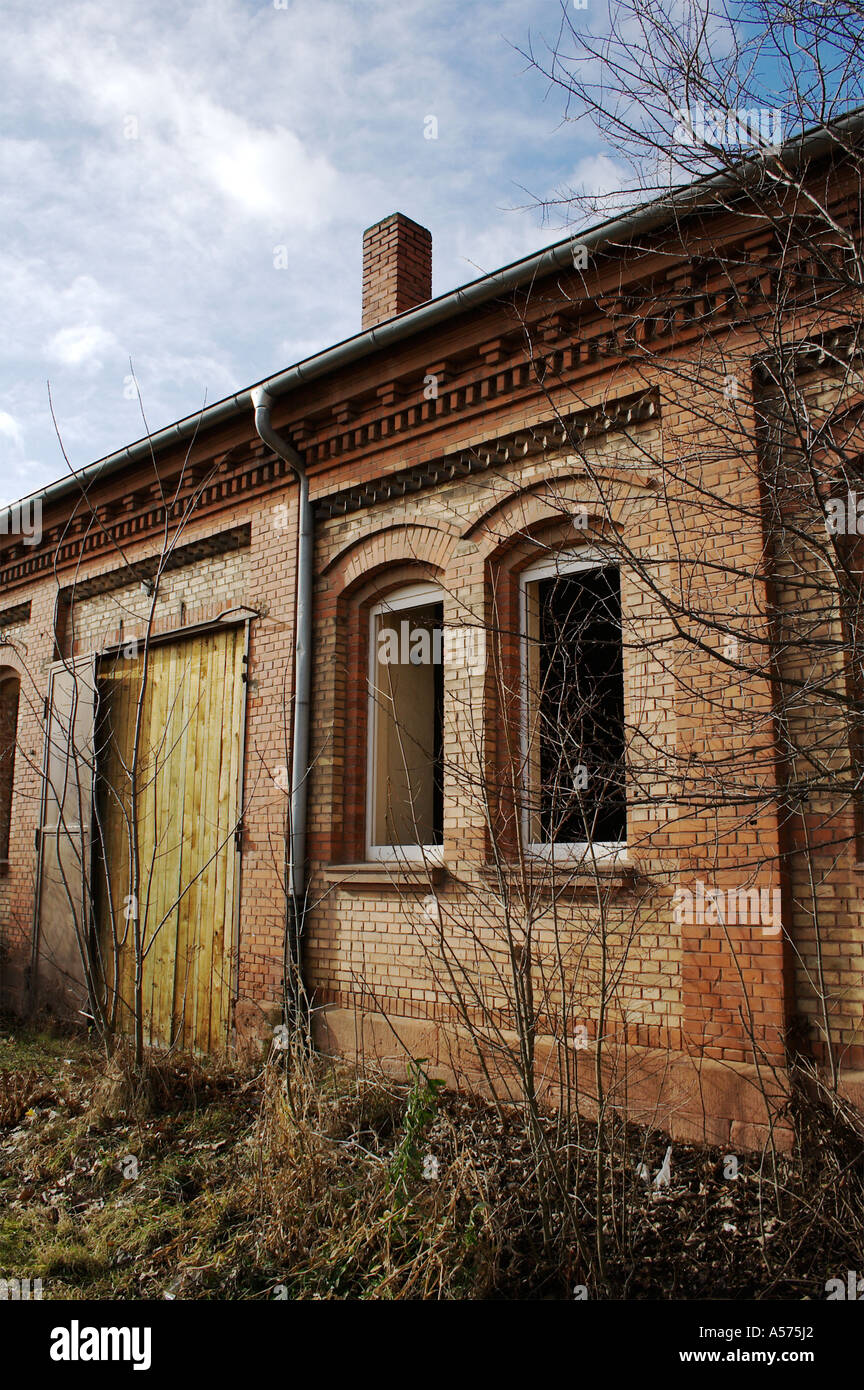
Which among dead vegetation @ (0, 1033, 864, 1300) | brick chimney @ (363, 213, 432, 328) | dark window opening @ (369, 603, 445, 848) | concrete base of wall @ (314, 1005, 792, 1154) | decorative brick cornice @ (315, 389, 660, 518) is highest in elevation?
brick chimney @ (363, 213, 432, 328)

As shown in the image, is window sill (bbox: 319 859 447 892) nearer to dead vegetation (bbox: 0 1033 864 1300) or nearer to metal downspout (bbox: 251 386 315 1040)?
metal downspout (bbox: 251 386 315 1040)

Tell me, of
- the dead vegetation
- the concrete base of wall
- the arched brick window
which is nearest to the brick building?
the concrete base of wall

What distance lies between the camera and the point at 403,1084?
6.25 m

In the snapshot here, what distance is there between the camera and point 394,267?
867cm

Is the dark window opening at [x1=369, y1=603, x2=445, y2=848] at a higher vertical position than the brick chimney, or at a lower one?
lower

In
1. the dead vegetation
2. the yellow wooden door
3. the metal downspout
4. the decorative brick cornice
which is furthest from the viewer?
the yellow wooden door

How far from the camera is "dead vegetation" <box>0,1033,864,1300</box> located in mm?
3688

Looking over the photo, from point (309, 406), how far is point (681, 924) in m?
4.94

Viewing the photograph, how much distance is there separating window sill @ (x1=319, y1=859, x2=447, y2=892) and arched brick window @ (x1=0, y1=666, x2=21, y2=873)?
6.06m

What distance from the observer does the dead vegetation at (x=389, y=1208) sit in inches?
145

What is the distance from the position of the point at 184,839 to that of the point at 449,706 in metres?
3.16

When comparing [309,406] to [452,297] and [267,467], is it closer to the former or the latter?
[267,467]

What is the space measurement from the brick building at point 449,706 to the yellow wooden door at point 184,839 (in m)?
0.04
